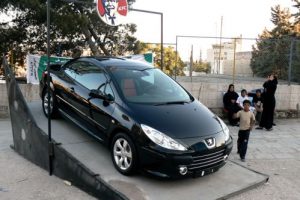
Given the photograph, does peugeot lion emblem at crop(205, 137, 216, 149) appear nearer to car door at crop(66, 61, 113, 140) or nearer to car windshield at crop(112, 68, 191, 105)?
car windshield at crop(112, 68, 191, 105)

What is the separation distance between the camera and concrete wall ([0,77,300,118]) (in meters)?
11.2

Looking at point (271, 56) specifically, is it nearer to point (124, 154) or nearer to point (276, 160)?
point (276, 160)

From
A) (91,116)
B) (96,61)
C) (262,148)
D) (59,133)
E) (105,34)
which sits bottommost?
(262,148)

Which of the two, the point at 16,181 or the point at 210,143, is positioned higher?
the point at 210,143

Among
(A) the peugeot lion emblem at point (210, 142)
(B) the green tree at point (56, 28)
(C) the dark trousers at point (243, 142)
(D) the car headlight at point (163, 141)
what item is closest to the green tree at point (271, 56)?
(B) the green tree at point (56, 28)

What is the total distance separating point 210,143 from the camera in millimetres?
5117

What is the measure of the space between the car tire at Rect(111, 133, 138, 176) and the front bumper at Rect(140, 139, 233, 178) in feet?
0.52

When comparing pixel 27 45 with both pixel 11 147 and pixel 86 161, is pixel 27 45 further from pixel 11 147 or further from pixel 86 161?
pixel 86 161

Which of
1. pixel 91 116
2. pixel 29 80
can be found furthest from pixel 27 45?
pixel 91 116

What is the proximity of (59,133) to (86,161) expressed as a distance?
1.23 meters

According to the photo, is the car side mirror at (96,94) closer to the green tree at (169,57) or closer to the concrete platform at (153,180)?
the concrete platform at (153,180)

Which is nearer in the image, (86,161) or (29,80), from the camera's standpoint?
(86,161)

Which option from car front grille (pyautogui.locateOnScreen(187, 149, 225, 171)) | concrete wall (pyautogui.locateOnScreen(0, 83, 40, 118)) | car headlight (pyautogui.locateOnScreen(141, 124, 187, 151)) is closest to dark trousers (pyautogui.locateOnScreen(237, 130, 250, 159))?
car front grille (pyautogui.locateOnScreen(187, 149, 225, 171))

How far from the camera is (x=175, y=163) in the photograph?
480 cm
